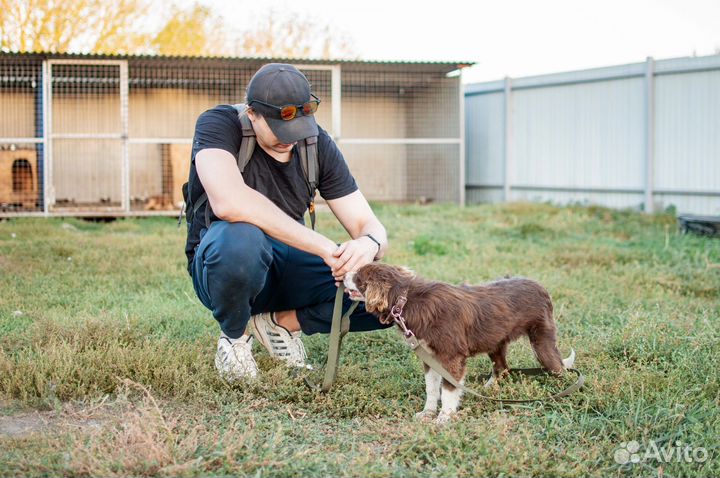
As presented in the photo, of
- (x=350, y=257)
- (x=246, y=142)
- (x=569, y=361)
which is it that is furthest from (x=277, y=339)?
(x=569, y=361)

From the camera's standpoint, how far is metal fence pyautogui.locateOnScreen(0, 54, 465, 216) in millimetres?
13383

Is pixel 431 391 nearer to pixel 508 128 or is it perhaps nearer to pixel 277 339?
pixel 277 339

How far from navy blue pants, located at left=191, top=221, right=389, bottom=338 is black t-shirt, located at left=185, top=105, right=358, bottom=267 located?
0.66ft

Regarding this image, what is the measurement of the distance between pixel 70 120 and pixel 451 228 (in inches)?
361

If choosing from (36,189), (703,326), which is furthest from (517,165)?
(703,326)

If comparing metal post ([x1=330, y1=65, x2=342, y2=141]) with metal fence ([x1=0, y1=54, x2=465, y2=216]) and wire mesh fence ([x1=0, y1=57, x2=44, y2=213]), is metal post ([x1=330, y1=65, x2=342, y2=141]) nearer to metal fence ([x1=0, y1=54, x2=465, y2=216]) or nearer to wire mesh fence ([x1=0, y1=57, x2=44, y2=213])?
metal fence ([x1=0, y1=54, x2=465, y2=216])

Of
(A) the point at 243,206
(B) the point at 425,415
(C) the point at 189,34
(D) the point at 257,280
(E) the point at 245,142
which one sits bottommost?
(B) the point at 425,415

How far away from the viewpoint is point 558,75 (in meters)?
13.4

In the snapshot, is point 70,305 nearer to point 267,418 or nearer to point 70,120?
point 267,418

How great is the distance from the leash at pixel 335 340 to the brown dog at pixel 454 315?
0.75ft

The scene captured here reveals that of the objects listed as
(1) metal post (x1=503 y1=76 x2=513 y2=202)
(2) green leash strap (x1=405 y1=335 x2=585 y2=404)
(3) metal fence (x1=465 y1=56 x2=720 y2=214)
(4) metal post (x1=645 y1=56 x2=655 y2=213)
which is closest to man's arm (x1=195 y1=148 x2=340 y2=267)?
(2) green leash strap (x1=405 y1=335 x2=585 y2=404)

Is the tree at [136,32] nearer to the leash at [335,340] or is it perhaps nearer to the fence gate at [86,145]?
the fence gate at [86,145]

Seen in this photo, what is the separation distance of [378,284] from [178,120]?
13.2 meters

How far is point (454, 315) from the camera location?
312cm
